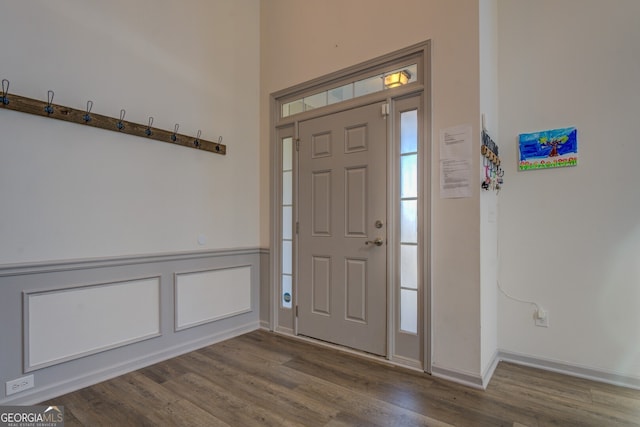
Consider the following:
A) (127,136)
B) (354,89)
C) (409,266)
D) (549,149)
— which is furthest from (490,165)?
(127,136)

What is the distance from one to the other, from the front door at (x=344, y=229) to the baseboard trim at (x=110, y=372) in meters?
0.86

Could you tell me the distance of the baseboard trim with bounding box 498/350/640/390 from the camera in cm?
232

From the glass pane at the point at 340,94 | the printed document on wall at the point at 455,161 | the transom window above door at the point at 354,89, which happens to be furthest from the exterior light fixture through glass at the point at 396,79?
the printed document on wall at the point at 455,161

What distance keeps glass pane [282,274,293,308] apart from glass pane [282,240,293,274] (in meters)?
0.06

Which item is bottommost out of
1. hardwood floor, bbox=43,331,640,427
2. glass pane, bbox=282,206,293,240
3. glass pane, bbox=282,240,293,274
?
hardwood floor, bbox=43,331,640,427

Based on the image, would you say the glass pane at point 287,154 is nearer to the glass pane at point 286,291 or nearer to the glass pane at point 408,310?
the glass pane at point 286,291

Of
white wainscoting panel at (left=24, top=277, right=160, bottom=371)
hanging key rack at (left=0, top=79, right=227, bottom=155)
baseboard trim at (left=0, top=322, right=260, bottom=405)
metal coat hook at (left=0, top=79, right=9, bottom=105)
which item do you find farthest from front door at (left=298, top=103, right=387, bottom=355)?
metal coat hook at (left=0, top=79, right=9, bottom=105)

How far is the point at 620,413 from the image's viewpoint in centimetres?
200

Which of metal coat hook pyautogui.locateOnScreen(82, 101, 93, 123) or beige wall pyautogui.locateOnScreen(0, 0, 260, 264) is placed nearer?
beige wall pyautogui.locateOnScreen(0, 0, 260, 264)

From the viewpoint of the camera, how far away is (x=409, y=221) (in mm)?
2650

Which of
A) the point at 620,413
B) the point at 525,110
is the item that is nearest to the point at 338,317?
the point at 620,413

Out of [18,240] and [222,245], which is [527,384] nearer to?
[222,245]

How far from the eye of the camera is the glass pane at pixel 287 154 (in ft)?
11.3

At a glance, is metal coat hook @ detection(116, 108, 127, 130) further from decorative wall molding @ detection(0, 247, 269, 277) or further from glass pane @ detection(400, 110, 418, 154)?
glass pane @ detection(400, 110, 418, 154)
